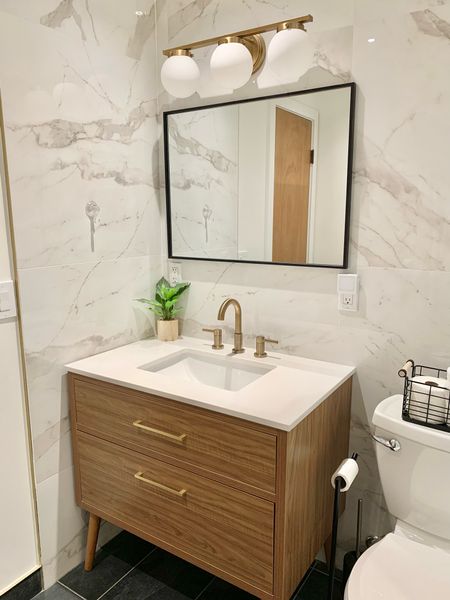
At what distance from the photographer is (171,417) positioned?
150 cm

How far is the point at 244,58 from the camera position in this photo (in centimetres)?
157

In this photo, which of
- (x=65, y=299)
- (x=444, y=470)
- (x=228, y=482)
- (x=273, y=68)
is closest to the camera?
(x=444, y=470)

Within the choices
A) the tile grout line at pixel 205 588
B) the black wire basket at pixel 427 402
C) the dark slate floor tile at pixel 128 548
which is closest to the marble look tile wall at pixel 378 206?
the black wire basket at pixel 427 402

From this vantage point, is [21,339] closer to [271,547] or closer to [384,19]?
[271,547]

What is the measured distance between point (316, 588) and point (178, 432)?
0.88 m

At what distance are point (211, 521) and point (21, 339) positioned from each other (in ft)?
2.93

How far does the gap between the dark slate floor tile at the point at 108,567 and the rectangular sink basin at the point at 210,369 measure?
0.79 metres

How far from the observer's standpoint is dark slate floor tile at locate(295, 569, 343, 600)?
1.71m

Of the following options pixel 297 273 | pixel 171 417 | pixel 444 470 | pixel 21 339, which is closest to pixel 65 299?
pixel 21 339

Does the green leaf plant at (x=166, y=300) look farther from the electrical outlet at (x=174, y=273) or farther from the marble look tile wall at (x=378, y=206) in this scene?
the marble look tile wall at (x=378, y=206)

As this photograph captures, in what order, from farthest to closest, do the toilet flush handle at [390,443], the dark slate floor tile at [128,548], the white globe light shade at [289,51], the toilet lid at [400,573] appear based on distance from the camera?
the dark slate floor tile at [128,548]
the white globe light shade at [289,51]
the toilet flush handle at [390,443]
the toilet lid at [400,573]

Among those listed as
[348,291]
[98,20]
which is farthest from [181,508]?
[98,20]

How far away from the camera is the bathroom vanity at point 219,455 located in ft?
4.42

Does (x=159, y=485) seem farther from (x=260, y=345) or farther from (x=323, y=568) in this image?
(x=323, y=568)
